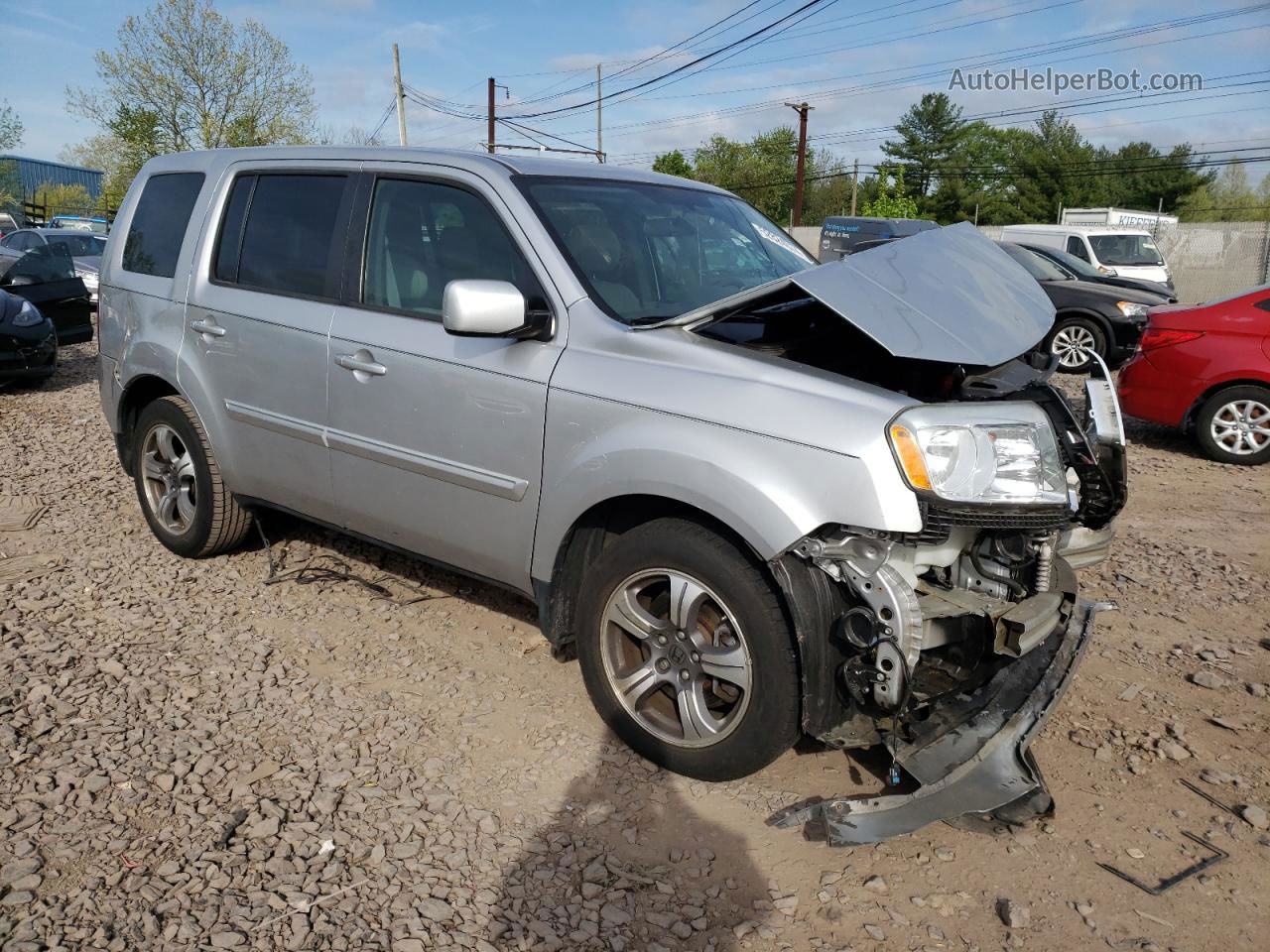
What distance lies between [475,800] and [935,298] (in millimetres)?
2146

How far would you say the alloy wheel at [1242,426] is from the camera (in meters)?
7.81

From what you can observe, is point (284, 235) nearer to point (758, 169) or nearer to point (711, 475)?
point (711, 475)

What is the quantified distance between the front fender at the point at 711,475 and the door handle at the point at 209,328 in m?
2.00

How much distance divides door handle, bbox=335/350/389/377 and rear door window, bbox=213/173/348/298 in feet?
1.12

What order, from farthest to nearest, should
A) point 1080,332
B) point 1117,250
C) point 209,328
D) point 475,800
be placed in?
1. point 1117,250
2. point 1080,332
3. point 209,328
4. point 475,800

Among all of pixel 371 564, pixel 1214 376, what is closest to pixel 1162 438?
pixel 1214 376

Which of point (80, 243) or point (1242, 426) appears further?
point (80, 243)

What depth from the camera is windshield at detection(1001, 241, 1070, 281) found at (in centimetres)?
1310

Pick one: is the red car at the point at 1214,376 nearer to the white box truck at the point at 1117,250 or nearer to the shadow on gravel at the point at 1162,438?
the shadow on gravel at the point at 1162,438

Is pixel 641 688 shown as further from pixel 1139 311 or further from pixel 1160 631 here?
pixel 1139 311

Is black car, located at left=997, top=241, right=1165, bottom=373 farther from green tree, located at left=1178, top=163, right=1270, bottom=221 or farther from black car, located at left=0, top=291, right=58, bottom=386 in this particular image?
green tree, located at left=1178, top=163, right=1270, bottom=221

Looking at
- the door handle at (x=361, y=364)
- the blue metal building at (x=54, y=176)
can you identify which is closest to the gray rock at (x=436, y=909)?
the door handle at (x=361, y=364)

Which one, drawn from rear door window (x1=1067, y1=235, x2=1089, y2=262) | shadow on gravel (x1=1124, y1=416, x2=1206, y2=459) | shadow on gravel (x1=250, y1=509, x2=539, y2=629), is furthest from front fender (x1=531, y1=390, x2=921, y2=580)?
rear door window (x1=1067, y1=235, x2=1089, y2=262)

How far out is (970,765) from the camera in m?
2.82
